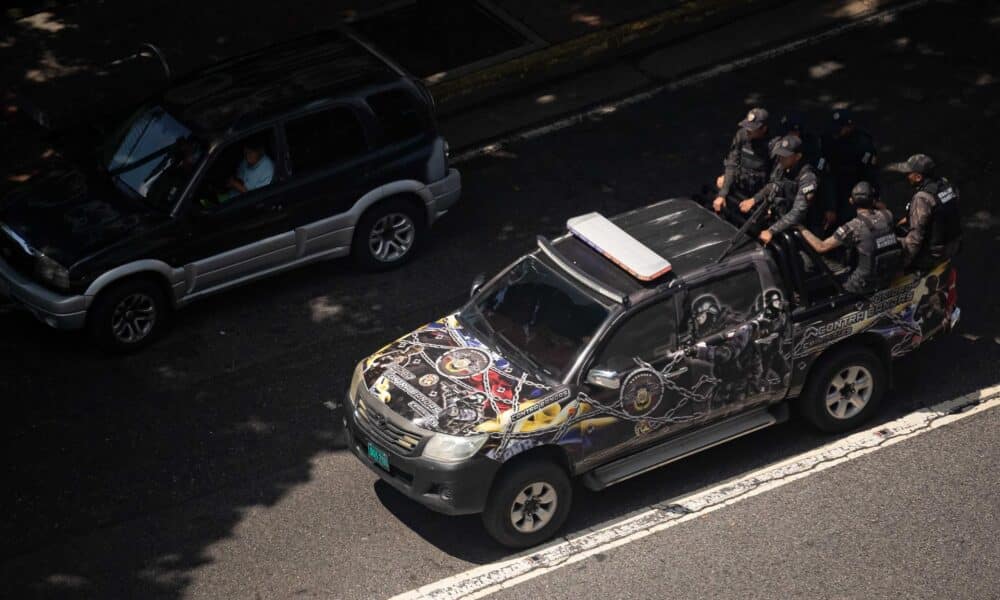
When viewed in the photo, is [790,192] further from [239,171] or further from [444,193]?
[239,171]

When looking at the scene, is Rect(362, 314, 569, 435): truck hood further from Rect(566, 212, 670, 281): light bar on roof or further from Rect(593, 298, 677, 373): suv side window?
Rect(566, 212, 670, 281): light bar on roof

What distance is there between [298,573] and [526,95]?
25.5 ft

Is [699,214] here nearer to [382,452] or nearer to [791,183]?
[791,183]

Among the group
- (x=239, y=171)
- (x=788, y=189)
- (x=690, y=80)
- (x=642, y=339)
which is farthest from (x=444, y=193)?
(x=690, y=80)

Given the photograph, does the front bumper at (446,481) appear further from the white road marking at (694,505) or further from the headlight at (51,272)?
the headlight at (51,272)

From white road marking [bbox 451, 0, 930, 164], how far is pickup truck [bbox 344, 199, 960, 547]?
438cm

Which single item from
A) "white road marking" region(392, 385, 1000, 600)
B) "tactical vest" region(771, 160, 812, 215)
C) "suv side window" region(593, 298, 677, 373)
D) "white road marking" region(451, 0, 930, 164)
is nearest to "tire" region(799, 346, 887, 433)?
"white road marking" region(392, 385, 1000, 600)

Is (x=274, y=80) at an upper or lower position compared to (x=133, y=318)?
upper

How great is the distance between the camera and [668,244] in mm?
10922

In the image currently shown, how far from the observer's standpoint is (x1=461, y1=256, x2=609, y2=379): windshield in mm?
10328

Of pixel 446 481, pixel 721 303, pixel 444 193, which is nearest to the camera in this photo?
pixel 446 481

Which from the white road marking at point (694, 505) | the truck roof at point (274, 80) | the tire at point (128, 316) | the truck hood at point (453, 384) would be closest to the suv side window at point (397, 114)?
the truck roof at point (274, 80)

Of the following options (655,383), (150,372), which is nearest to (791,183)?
(655,383)

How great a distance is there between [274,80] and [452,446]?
4.82m
